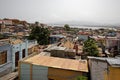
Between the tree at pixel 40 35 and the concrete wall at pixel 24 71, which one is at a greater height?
the tree at pixel 40 35

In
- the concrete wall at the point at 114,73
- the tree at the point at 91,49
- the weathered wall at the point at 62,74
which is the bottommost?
the weathered wall at the point at 62,74

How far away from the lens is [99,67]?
12438 mm

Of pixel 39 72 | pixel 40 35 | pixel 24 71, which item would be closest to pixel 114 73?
pixel 39 72

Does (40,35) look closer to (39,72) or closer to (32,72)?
(32,72)

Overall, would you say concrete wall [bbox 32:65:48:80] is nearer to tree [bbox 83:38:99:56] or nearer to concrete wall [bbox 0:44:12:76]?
concrete wall [bbox 0:44:12:76]

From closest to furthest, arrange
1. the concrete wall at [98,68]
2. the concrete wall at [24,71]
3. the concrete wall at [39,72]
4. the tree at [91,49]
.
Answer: the concrete wall at [98,68], the concrete wall at [39,72], the concrete wall at [24,71], the tree at [91,49]

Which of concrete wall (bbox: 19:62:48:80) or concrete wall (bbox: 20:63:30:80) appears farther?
concrete wall (bbox: 20:63:30:80)

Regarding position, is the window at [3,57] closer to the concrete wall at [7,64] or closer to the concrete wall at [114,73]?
the concrete wall at [7,64]

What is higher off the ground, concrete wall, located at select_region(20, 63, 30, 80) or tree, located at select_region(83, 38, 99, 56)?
tree, located at select_region(83, 38, 99, 56)

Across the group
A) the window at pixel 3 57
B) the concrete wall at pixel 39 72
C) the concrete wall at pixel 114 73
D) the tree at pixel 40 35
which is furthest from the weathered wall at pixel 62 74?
the tree at pixel 40 35

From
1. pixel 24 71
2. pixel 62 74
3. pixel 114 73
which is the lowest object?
pixel 62 74

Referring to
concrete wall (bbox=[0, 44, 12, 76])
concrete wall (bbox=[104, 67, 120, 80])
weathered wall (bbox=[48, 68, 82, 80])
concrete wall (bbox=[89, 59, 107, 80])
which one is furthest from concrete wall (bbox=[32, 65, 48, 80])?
concrete wall (bbox=[104, 67, 120, 80])

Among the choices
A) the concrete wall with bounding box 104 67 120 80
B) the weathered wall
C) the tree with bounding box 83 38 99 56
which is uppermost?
the concrete wall with bounding box 104 67 120 80

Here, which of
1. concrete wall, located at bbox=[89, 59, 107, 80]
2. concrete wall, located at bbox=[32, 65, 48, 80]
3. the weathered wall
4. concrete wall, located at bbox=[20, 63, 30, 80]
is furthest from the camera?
concrete wall, located at bbox=[20, 63, 30, 80]
